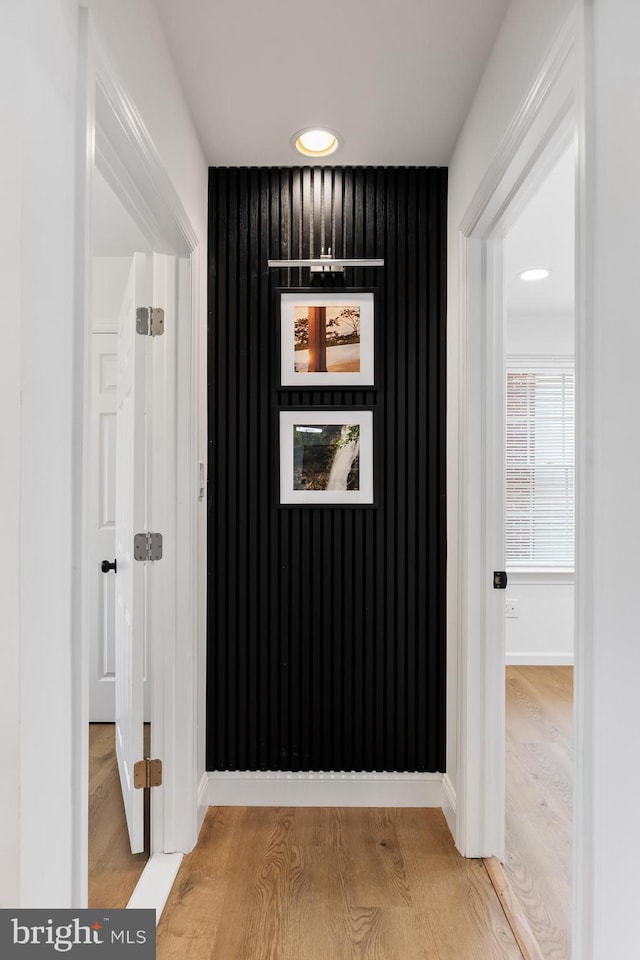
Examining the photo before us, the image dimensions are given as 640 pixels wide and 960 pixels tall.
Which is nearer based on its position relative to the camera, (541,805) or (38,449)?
(38,449)

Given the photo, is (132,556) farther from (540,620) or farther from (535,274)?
(540,620)

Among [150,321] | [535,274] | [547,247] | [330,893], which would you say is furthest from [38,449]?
[535,274]

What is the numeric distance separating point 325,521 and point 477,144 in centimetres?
144

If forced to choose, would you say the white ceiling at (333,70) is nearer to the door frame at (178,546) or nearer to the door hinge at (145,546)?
the door frame at (178,546)

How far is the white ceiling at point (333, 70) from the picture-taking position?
1.70m

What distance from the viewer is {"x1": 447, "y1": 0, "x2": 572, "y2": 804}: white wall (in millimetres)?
1441

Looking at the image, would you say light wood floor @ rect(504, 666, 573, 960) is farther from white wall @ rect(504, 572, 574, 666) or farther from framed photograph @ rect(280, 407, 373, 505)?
→ framed photograph @ rect(280, 407, 373, 505)

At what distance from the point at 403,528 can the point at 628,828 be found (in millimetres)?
1586

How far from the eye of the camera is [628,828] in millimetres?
982

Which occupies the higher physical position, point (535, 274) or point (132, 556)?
point (535, 274)

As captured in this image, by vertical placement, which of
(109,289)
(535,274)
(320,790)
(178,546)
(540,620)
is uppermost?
(535,274)

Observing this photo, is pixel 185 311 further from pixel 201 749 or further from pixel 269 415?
pixel 201 749

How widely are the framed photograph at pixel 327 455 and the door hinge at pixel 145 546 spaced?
63cm

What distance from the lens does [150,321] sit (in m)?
2.12
